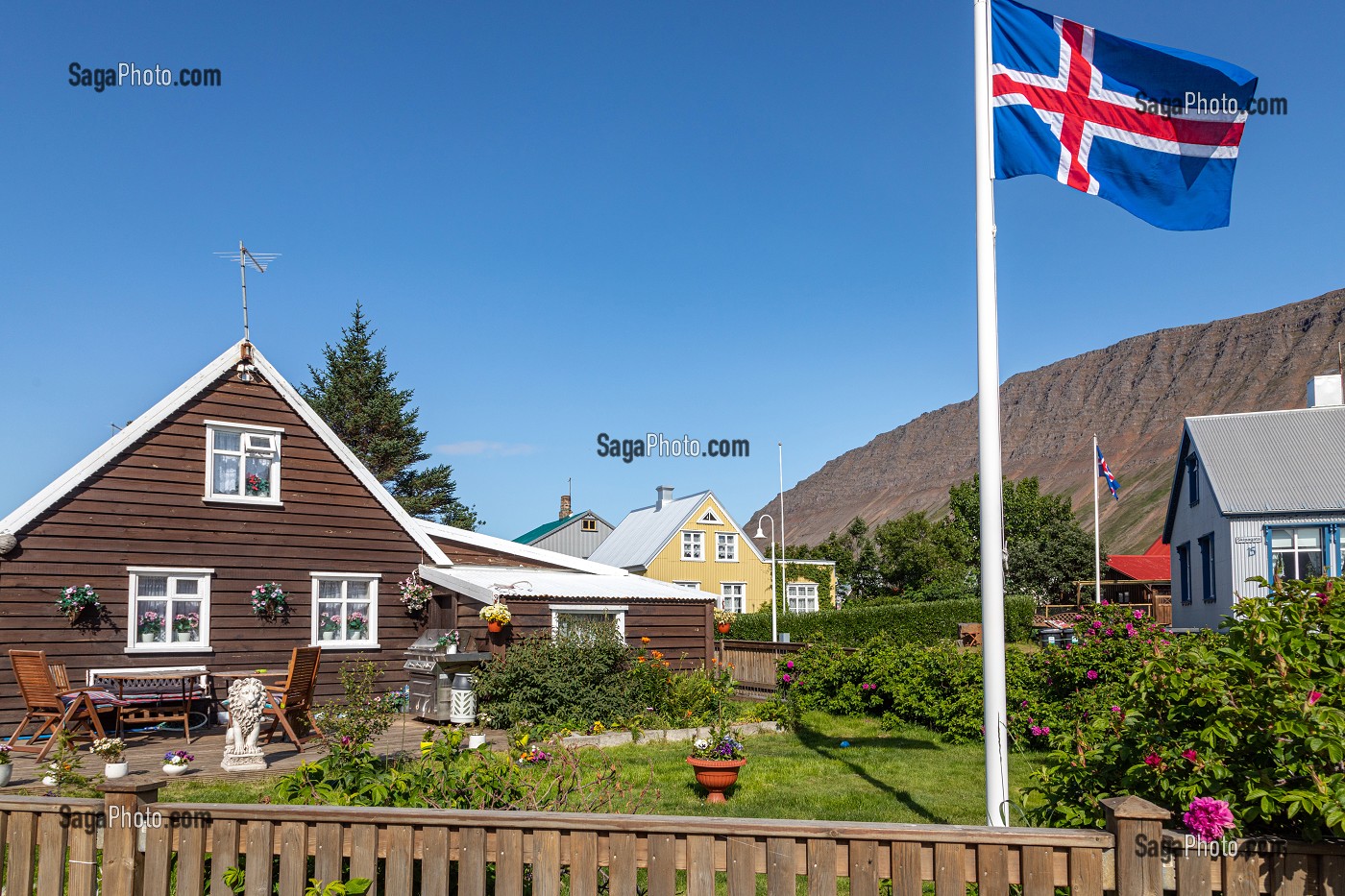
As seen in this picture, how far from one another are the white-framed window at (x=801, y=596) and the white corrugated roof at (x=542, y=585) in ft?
84.4

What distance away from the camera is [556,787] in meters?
6.04

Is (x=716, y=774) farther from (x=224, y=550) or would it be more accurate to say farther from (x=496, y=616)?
(x=224, y=550)

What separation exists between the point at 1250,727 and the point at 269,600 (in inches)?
619

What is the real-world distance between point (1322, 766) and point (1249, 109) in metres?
5.27

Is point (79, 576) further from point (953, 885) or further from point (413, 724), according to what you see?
point (953, 885)

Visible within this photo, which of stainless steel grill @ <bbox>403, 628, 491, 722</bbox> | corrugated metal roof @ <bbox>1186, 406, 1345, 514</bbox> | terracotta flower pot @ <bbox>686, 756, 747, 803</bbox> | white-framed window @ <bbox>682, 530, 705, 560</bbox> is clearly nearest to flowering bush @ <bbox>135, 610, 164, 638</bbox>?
stainless steel grill @ <bbox>403, 628, 491, 722</bbox>

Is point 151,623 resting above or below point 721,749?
above

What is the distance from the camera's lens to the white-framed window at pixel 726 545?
43.1m

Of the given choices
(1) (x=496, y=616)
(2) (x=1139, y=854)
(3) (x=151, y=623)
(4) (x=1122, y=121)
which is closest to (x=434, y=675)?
(1) (x=496, y=616)

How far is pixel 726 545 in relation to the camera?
4353cm

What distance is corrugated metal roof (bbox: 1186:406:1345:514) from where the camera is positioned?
24922mm

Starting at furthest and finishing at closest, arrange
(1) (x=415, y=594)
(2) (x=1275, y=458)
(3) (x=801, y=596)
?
(3) (x=801, y=596) → (2) (x=1275, y=458) → (1) (x=415, y=594)

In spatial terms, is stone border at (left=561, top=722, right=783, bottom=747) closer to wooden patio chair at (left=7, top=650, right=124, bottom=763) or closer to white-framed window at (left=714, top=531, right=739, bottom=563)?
wooden patio chair at (left=7, top=650, right=124, bottom=763)

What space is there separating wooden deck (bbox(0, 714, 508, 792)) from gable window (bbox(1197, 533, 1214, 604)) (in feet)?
70.3
